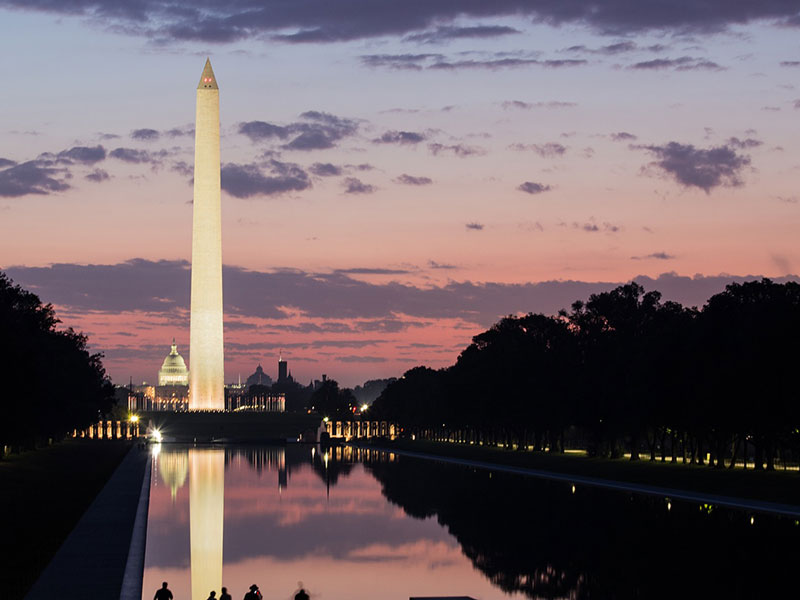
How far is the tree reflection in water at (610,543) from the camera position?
27.8m

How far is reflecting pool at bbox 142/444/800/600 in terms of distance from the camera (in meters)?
28.7

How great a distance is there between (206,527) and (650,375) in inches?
1650

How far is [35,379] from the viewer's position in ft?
206

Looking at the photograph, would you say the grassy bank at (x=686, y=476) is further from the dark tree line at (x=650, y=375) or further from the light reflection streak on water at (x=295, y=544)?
the light reflection streak on water at (x=295, y=544)

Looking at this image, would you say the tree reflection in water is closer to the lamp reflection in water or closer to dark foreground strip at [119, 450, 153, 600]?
the lamp reflection in water

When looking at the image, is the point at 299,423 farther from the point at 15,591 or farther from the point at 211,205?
the point at 15,591

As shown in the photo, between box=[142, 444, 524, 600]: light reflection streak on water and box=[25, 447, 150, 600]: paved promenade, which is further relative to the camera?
box=[142, 444, 524, 600]: light reflection streak on water

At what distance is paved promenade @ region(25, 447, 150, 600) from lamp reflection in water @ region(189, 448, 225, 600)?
150 cm

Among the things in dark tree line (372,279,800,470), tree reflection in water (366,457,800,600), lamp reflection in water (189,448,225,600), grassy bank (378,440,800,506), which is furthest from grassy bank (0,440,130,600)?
dark tree line (372,279,800,470)

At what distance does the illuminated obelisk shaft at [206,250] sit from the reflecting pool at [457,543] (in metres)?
90.9

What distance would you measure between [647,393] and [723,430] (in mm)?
10077

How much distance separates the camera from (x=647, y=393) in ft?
255

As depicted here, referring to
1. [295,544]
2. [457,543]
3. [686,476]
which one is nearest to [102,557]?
[295,544]

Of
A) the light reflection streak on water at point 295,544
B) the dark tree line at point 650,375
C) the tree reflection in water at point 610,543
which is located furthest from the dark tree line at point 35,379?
the dark tree line at point 650,375
